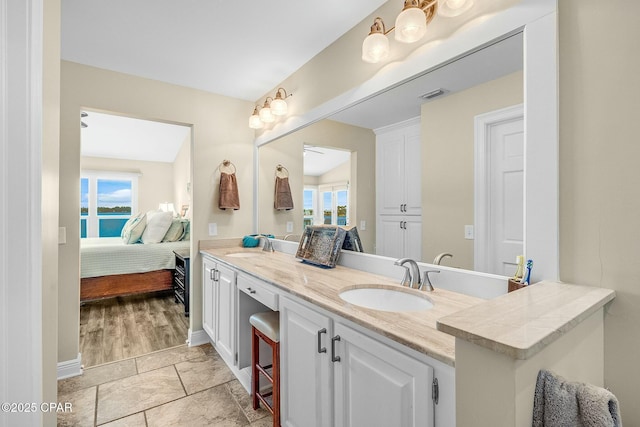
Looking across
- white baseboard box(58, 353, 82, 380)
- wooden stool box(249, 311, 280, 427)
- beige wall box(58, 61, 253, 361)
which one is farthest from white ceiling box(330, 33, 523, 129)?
white baseboard box(58, 353, 82, 380)

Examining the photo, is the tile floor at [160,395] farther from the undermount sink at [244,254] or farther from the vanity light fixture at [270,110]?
the vanity light fixture at [270,110]

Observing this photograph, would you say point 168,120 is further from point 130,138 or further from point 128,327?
point 130,138

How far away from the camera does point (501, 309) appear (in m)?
0.73

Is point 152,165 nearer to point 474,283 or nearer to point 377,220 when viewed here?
point 377,220

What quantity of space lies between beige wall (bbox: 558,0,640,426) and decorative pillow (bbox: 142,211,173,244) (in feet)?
15.1

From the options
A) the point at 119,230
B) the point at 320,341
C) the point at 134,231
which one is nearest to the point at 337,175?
the point at 320,341

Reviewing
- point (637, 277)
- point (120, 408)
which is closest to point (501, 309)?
point (637, 277)

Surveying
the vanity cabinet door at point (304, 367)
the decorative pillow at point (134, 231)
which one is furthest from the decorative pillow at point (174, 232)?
the vanity cabinet door at point (304, 367)

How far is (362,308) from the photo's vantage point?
1103 mm

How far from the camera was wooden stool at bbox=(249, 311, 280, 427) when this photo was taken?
5.05 ft

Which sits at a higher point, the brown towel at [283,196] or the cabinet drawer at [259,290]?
the brown towel at [283,196]

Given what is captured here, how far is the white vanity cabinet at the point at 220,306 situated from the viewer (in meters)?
2.12

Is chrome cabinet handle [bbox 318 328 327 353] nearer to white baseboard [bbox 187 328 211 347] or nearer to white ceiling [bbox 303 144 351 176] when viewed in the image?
white ceiling [bbox 303 144 351 176]

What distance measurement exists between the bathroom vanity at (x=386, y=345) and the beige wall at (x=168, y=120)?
119 cm
